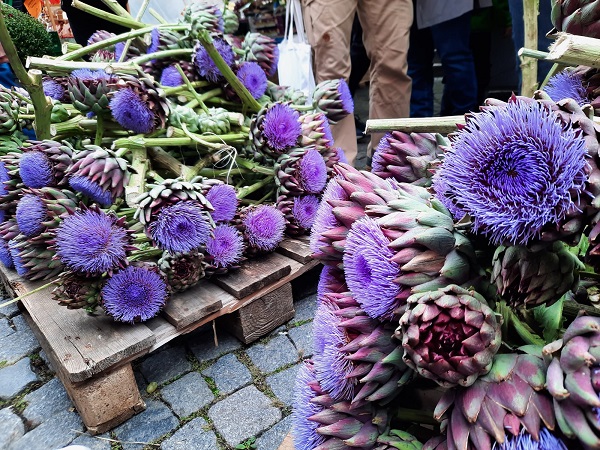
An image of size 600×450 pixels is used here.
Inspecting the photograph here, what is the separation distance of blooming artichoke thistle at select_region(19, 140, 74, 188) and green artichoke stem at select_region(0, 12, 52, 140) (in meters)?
0.11

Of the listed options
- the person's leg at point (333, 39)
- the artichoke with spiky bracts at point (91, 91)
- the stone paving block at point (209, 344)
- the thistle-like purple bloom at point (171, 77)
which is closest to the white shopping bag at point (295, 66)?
the person's leg at point (333, 39)

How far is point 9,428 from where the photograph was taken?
1.43 meters

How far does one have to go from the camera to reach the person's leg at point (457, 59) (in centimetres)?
273

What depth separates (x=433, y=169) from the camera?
28.9 inches

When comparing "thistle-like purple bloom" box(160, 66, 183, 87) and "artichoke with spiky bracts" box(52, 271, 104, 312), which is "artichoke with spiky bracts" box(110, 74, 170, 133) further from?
"artichoke with spiky bracts" box(52, 271, 104, 312)

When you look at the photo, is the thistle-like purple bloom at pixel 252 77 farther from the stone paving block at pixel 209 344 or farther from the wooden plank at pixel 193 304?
the stone paving block at pixel 209 344

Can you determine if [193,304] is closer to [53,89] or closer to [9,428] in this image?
[9,428]

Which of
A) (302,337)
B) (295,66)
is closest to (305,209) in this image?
(302,337)

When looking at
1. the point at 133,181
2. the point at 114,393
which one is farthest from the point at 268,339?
the point at 133,181

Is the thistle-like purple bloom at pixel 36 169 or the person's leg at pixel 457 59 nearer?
the thistle-like purple bloom at pixel 36 169

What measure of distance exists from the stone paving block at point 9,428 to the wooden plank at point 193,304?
0.49 metres

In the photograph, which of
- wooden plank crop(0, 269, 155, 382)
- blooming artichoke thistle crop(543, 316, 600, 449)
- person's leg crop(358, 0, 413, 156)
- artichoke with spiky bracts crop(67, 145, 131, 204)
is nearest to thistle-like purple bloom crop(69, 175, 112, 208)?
artichoke with spiky bracts crop(67, 145, 131, 204)

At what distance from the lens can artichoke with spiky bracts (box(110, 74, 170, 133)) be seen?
5.08 feet

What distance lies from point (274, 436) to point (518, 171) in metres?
1.03
